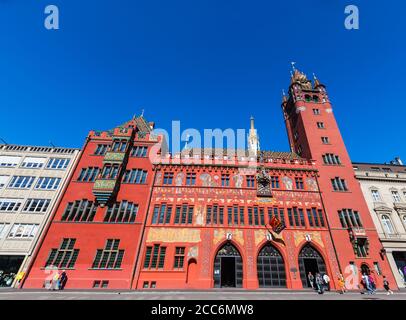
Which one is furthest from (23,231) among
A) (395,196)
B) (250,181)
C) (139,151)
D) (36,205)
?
(395,196)

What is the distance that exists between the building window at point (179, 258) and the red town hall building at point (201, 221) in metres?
0.11

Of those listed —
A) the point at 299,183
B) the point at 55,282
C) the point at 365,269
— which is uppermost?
the point at 299,183

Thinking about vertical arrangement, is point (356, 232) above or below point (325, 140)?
below

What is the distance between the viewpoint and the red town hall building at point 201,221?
2495 centimetres

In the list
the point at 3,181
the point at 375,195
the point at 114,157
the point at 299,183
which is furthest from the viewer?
the point at 375,195

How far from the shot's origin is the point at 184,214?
2850cm

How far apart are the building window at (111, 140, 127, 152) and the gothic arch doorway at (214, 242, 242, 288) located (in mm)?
20050

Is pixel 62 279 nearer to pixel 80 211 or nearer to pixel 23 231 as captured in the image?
pixel 80 211

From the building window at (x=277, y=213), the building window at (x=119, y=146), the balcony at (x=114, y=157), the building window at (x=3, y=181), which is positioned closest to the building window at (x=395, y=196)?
the building window at (x=277, y=213)

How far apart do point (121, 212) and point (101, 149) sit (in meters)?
11.3

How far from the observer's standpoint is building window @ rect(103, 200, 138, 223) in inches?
1082

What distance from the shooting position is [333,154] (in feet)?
113

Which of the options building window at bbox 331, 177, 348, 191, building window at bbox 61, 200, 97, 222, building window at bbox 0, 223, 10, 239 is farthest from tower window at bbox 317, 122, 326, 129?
building window at bbox 0, 223, 10, 239

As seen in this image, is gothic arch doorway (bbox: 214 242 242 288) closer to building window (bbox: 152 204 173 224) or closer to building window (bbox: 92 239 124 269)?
building window (bbox: 152 204 173 224)
